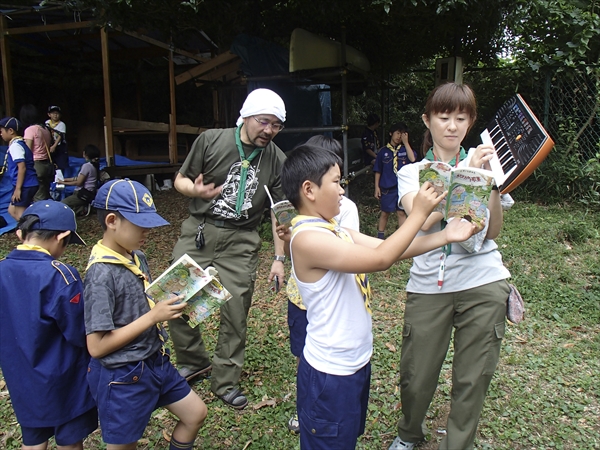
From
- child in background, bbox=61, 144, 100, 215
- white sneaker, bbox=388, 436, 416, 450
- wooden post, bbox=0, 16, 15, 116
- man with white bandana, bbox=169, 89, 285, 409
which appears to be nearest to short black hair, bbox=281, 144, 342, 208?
man with white bandana, bbox=169, 89, 285, 409

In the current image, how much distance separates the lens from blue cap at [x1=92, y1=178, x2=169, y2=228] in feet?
6.73

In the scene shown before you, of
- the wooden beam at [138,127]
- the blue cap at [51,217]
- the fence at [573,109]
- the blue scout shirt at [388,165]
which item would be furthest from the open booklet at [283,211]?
the fence at [573,109]

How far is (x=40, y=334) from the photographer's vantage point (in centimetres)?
202

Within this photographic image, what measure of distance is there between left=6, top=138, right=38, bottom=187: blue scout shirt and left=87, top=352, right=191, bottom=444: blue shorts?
18.2 feet

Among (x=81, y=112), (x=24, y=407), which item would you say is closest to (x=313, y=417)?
(x=24, y=407)

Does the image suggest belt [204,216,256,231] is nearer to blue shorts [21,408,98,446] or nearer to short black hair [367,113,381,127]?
blue shorts [21,408,98,446]

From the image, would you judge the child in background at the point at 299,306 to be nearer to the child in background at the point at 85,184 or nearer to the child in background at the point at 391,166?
the child in background at the point at 391,166

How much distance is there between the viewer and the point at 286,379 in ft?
11.6

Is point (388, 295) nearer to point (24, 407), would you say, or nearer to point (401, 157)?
point (401, 157)

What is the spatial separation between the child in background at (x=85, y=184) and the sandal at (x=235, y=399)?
19.5 ft

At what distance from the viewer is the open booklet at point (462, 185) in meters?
1.73

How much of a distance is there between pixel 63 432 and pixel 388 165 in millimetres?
5425

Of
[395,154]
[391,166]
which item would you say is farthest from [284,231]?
[395,154]

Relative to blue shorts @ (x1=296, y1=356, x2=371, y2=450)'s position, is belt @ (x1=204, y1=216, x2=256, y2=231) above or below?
above
